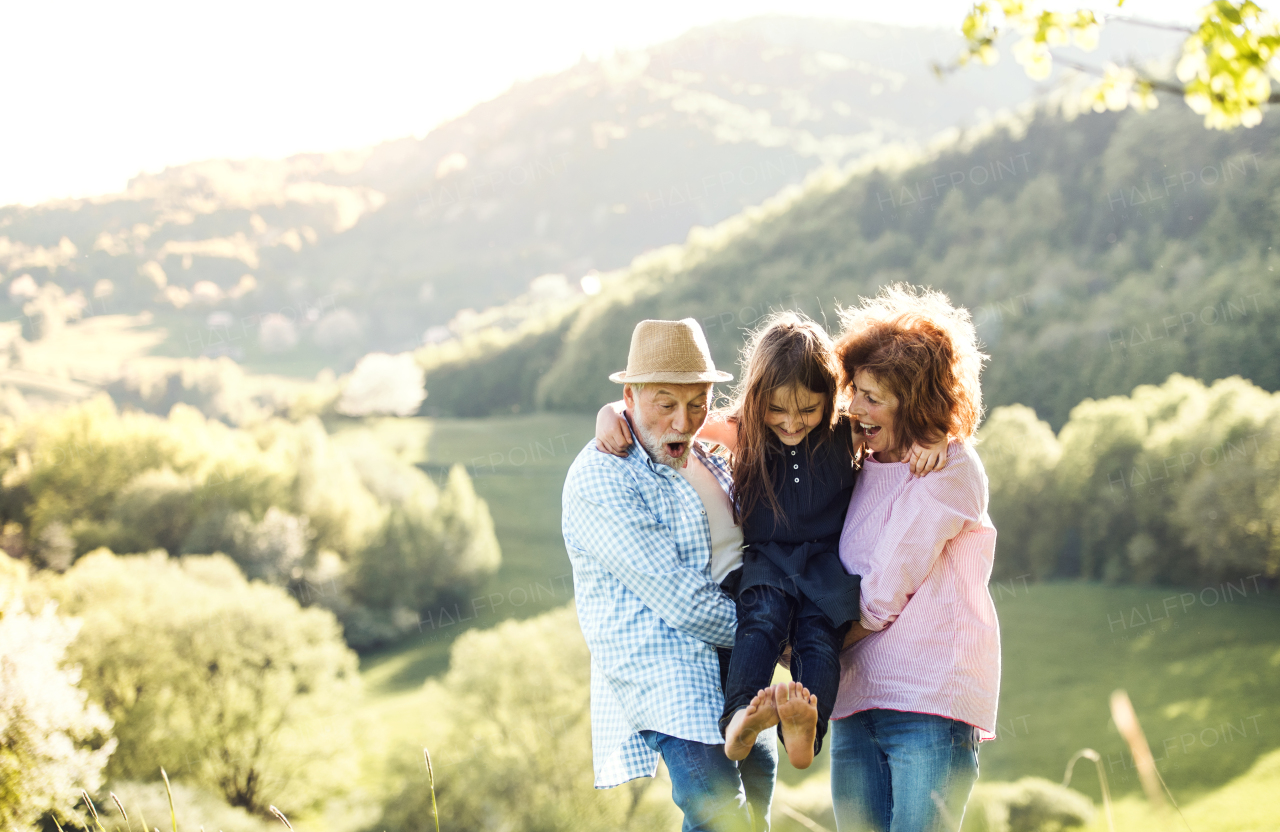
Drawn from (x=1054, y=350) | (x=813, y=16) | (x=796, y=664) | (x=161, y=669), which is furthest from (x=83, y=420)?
(x=813, y=16)

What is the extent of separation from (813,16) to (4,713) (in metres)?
135

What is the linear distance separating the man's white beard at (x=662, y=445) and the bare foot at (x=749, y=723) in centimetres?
77

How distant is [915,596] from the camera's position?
7.97 feet

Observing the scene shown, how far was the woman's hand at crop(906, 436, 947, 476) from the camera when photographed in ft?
7.95

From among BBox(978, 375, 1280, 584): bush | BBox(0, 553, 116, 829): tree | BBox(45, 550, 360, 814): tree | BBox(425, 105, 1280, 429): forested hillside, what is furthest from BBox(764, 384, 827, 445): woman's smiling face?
BBox(425, 105, 1280, 429): forested hillside

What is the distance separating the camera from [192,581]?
1880cm

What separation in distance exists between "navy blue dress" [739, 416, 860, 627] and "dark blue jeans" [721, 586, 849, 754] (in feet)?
0.13

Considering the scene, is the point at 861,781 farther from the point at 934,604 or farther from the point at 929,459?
the point at 929,459

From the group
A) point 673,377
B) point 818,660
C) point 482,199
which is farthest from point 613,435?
point 482,199

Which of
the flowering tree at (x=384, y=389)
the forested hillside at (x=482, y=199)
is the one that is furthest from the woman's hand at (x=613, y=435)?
the flowering tree at (x=384, y=389)

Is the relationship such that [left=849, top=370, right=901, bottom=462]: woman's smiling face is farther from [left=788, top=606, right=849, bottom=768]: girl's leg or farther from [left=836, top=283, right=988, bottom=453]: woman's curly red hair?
[left=788, top=606, right=849, bottom=768]: girl's leg

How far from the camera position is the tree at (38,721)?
1117 centimetres

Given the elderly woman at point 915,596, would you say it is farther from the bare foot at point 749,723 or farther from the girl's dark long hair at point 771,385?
the bare foot at point 749,723

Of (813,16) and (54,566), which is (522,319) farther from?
(813,16)
